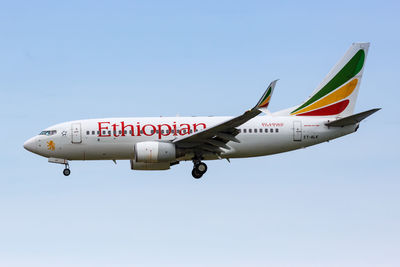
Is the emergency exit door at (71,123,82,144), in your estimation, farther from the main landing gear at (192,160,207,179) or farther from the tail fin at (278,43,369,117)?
the tail fin at (278,43,369,117)

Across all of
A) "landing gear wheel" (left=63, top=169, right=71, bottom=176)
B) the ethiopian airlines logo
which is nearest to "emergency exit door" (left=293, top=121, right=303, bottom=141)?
"landing gear wheel" (left=63, top=169, right=71, bottom=176)

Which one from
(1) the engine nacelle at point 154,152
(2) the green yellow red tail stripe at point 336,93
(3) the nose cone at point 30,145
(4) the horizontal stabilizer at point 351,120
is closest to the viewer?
(1) the engine nacelle at point 154,152

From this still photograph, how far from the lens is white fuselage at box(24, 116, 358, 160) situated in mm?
37938

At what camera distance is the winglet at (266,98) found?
32.2 meters

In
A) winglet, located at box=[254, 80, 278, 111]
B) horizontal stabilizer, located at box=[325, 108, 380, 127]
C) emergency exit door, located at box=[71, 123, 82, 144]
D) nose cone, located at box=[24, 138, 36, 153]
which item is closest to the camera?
winglet, located at box=[254, 80, 278, 111]

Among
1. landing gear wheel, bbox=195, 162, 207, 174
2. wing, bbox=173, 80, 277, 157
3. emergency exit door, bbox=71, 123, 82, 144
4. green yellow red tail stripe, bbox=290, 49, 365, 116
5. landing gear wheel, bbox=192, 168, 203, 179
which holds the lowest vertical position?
landing gear wheel, bbox=192, 168, 203, 179

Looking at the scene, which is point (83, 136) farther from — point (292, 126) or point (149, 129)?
point (292, 126)

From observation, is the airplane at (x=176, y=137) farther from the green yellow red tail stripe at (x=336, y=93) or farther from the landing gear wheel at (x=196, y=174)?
the green yellow red tail stripe at (x=336, y=93)

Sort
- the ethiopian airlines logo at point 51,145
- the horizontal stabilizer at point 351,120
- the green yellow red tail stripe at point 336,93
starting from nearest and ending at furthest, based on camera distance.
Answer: the horizontal stabilizer at point 351,120, the ethiopian airlines logo at point 51,145, the green yellow red tail stripe at point 336,93

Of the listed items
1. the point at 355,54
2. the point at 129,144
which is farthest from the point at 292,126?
the point at 129,144

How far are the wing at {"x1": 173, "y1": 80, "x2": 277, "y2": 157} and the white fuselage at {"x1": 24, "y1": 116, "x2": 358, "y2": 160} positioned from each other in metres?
0.74

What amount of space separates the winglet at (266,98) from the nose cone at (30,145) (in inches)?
543

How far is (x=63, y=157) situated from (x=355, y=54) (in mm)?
17866

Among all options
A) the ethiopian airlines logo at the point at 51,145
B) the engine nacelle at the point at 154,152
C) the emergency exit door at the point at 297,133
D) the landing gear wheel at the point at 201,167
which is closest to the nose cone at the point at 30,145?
the ethiopian airlines logo at the point at 51,145
